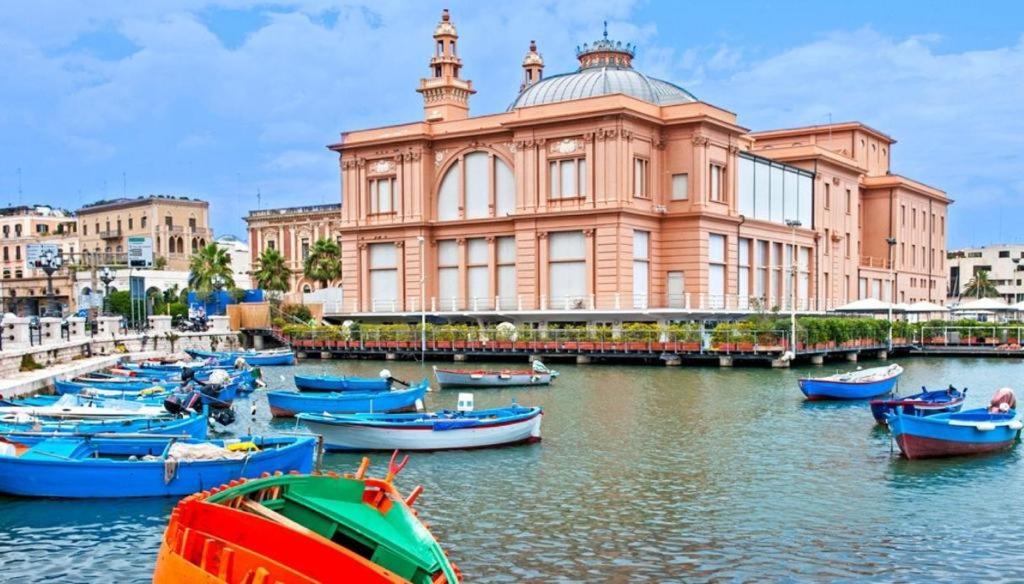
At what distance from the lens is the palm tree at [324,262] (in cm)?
10531

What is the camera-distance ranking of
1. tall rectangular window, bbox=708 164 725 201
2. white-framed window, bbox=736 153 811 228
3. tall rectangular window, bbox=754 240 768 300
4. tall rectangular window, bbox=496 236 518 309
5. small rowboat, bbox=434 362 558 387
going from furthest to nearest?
tall rectangular window, bbox=754 240 768 300 → white-framed window, bbox=736 153 811 228 → tall rectangular window, bbox=496 236 518 309 → tall rectangular window, bbox=708 164 725 201 → small rowboat, bbox=434 362 558 387

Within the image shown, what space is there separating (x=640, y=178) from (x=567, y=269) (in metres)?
8.08

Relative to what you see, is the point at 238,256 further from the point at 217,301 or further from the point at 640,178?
the point at 640,178

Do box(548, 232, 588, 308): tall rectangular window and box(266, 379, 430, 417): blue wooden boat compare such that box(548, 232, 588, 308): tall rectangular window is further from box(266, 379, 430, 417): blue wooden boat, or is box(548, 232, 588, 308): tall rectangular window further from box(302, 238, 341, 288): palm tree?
box(266, 379, 430, 417): blue wooden boat

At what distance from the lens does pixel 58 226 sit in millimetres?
153875

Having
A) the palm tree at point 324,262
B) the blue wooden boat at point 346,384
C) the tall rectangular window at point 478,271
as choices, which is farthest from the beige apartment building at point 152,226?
the blue wooden boat at point 346,384

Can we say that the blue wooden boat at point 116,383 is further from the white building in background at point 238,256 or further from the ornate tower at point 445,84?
the white building in background at point 238,256

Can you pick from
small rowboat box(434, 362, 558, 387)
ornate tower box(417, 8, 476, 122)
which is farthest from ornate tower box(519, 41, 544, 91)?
small rowboat box(434, 362, 558, 387)

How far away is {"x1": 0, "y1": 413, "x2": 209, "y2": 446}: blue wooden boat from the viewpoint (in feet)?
90.6

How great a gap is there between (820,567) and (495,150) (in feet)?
208

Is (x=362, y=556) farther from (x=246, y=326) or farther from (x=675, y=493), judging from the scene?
(x=246, y=326)

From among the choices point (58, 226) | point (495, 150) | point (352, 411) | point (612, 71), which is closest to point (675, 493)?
point (352, 411)

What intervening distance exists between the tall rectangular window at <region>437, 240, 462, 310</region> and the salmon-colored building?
0.41 feet

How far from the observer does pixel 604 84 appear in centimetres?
8425
